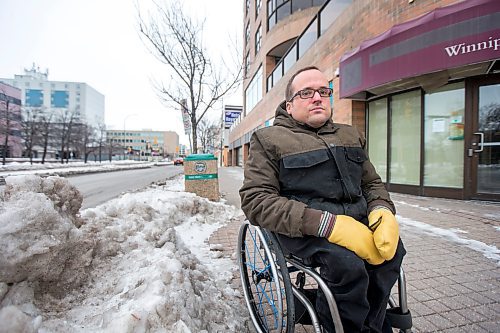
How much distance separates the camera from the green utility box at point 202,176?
6930 millimetres

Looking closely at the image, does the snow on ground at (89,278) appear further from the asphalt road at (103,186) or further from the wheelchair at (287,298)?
the asphalt road at (103,186)

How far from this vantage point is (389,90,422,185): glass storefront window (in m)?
7.65

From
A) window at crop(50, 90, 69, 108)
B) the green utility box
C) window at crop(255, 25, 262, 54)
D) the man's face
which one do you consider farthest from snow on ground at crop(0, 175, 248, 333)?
window at crop(50, 90, 69, 108)

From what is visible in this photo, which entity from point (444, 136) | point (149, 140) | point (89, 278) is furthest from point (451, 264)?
point (149, 140)

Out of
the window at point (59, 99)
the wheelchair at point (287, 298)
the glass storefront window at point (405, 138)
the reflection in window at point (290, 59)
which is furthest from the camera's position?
the window at point (59, 99)

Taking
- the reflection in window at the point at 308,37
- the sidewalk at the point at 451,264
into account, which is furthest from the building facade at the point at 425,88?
the reflection in window at the point at 308,37

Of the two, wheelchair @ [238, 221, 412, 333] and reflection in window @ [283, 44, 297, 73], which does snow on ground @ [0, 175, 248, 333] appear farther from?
reflection in window @ [283, 44, 297, 73]

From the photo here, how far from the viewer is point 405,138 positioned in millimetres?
7984

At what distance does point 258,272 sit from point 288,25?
60.4 feet

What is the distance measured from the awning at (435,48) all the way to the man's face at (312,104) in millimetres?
5073

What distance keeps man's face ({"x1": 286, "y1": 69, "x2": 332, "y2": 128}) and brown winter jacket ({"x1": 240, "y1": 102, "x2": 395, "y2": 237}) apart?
0.10m

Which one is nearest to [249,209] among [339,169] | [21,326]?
[339,169]

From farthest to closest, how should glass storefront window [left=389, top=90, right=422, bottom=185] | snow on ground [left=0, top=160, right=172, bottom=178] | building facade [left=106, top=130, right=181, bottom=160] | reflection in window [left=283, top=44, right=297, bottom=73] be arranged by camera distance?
building facade [left=106, top=130, right=181, bottom=160]
snow on ground [left=0, top=160, right=172, bottom=178]
reflection in window [left=283, top=44, right=297, bottom=73]
glass storefront window [left=389, top=90, right=422, bottom=185]

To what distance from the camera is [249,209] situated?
168 cm
